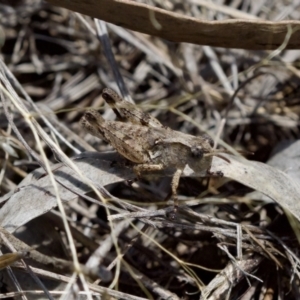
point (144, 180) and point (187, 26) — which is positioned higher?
point (187, 26)

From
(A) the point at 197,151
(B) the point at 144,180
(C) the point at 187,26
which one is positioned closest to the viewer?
(A) the point at 197,151

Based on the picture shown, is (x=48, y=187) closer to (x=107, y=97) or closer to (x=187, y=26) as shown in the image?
(x=107, y=97)

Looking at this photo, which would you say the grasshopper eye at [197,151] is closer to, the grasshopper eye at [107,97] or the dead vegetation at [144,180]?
the dead vegetation at [144,180]

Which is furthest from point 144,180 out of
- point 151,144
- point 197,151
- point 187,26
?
point 187,26

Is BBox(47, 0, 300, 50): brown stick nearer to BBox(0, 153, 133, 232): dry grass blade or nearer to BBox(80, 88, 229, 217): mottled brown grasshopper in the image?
BBox(80, 88, 229, 217): mottled brown grasshopper

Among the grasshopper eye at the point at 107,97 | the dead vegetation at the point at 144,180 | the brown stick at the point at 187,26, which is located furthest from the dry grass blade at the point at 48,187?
the brown stick at the point at 187,26
